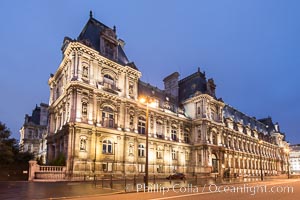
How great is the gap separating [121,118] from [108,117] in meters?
2.07

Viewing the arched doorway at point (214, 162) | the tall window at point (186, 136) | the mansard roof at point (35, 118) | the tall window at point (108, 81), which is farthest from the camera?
the mansard roof at point (35, 118)

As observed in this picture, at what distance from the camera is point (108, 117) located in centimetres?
3488

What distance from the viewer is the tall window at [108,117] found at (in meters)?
34.3

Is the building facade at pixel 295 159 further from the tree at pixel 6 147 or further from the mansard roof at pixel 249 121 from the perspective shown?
the tree at pixel 6 147

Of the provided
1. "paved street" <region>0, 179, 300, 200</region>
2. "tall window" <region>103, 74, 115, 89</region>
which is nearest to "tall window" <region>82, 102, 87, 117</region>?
"tall window" <region>103, 74, 115, 89</region>

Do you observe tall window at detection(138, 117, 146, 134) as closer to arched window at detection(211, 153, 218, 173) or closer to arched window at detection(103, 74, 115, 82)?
arched window at detection(103, 74, 115, 82)

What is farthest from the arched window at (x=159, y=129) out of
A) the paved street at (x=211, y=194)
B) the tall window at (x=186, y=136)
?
the paved street at (x=211, y=194)

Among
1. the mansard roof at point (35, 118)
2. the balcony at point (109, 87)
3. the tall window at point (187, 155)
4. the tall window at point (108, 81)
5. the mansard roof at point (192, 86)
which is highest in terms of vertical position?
the mansard roof at point (192, 86)

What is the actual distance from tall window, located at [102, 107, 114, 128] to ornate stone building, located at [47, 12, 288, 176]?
0.14 m

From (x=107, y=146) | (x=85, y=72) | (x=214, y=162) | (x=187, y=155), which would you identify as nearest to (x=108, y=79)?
(x=85, y=72)

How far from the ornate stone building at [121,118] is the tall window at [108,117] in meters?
0.14

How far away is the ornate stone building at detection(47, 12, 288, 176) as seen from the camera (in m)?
31.4

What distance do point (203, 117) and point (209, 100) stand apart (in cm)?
442

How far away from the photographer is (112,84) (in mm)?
36812
